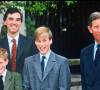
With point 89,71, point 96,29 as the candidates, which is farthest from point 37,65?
point 96,29

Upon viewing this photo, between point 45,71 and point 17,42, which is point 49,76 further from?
point 17,42

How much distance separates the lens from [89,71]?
14.1ft

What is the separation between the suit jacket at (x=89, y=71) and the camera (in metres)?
4.23

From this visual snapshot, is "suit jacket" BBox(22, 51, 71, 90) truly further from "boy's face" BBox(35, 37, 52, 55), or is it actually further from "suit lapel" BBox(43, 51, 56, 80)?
"boy's face" BBox(35, 37, 52, 55)

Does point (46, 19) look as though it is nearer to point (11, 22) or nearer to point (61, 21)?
point (61, 21)

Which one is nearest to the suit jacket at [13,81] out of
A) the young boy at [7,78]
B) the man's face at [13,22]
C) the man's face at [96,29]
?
the young boy at [7,78]

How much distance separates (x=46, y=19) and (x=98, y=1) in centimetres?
240

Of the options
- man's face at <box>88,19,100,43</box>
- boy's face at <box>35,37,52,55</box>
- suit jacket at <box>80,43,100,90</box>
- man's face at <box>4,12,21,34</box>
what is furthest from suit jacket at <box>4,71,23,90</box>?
man's face at <box>88,19,100,43</box>

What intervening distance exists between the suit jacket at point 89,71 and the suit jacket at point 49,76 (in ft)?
1.09

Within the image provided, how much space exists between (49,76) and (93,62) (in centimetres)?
72

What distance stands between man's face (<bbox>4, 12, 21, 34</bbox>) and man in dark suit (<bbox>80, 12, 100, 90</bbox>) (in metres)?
1.18

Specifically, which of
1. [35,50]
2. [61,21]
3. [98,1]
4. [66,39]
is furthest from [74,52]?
[35,50]

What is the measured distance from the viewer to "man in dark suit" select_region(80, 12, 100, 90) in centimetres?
421

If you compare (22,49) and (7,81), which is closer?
(7,81)
